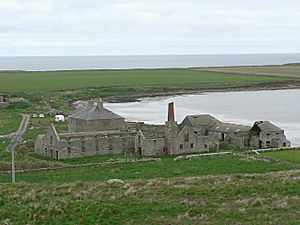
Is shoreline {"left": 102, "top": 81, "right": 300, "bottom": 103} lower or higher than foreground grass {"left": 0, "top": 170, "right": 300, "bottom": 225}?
lower

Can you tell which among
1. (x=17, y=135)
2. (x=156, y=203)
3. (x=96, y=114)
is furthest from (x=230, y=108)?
(x=156, y=203)

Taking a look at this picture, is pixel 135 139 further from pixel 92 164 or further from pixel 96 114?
pixel 92 164

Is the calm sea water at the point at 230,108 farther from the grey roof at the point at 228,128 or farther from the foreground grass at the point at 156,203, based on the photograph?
the foreground grass at the point at 156,203

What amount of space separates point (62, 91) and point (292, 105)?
2092 inches

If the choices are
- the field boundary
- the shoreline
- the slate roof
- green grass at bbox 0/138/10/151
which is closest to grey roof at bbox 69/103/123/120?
green grass at bbox 0/138/10/151

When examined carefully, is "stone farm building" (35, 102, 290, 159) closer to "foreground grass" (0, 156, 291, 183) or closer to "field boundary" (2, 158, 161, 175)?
"field boundary" (2, 158, 161, 175)

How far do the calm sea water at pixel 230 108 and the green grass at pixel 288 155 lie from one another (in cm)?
933

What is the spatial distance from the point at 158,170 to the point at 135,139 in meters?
12.1

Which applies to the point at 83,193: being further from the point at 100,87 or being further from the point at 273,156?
the point at 100,87

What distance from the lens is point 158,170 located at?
38594 mm

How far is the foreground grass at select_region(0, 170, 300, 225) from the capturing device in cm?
2047

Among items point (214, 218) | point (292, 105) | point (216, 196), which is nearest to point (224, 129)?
point (216, 196)

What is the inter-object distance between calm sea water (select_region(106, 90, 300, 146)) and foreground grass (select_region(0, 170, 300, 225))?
33134 millimetres

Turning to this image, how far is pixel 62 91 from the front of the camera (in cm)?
13038
